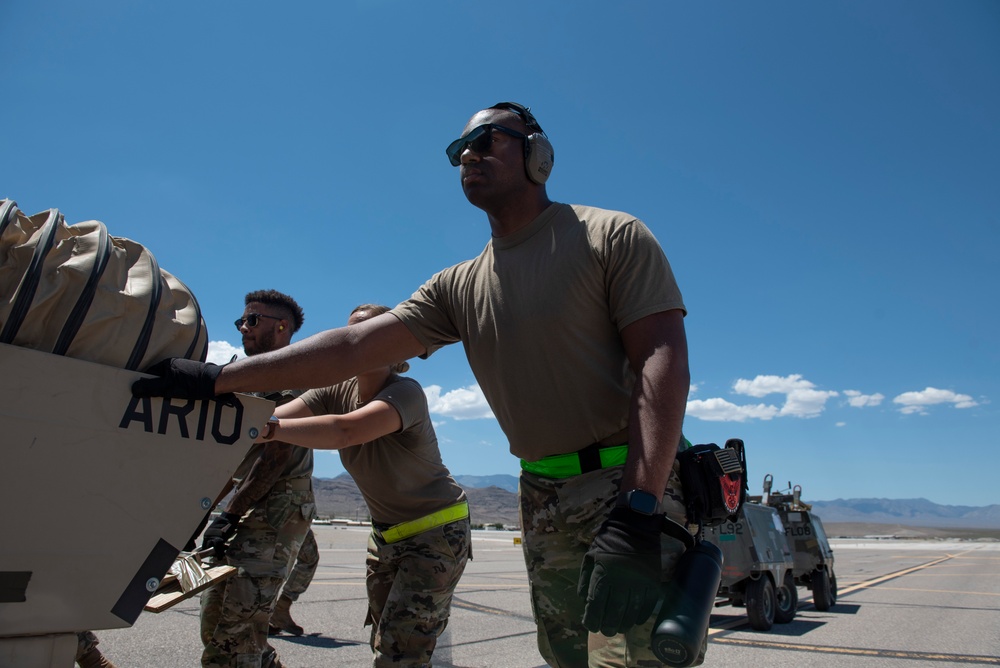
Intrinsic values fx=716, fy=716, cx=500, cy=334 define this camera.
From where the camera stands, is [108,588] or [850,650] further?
[850,650]

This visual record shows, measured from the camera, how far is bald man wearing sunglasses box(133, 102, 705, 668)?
1.73m

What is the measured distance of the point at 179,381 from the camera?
1688 millimetres

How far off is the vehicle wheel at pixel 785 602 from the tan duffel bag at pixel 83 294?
912 cm

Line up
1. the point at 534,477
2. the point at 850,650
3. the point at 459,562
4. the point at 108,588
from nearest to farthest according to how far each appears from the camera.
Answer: the point at 108,588
the point at 534,477
the point at 459,562
the point at 850,650

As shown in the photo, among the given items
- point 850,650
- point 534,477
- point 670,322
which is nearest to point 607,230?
point 670,322

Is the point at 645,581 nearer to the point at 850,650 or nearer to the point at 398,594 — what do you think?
the point at 398,594

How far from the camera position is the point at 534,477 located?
7.57ft

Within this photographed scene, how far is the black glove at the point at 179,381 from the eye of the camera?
1646 mm

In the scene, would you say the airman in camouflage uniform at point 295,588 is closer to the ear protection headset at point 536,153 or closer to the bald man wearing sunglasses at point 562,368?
the bald man wearing sunglasses at point 562,368

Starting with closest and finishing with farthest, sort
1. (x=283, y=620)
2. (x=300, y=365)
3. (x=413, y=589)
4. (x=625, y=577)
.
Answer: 1. (x=625, y=577)
2. (x=300, y=365)
3. (x=413, y=589)
4. (x=283, y=620)

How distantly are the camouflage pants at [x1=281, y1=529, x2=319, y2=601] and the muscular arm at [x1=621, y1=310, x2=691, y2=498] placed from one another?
4788 mm

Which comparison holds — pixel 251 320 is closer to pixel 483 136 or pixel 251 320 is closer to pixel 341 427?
pixel 341 427

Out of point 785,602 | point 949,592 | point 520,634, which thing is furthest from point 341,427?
point 949,592

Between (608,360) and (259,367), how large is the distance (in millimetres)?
1024
